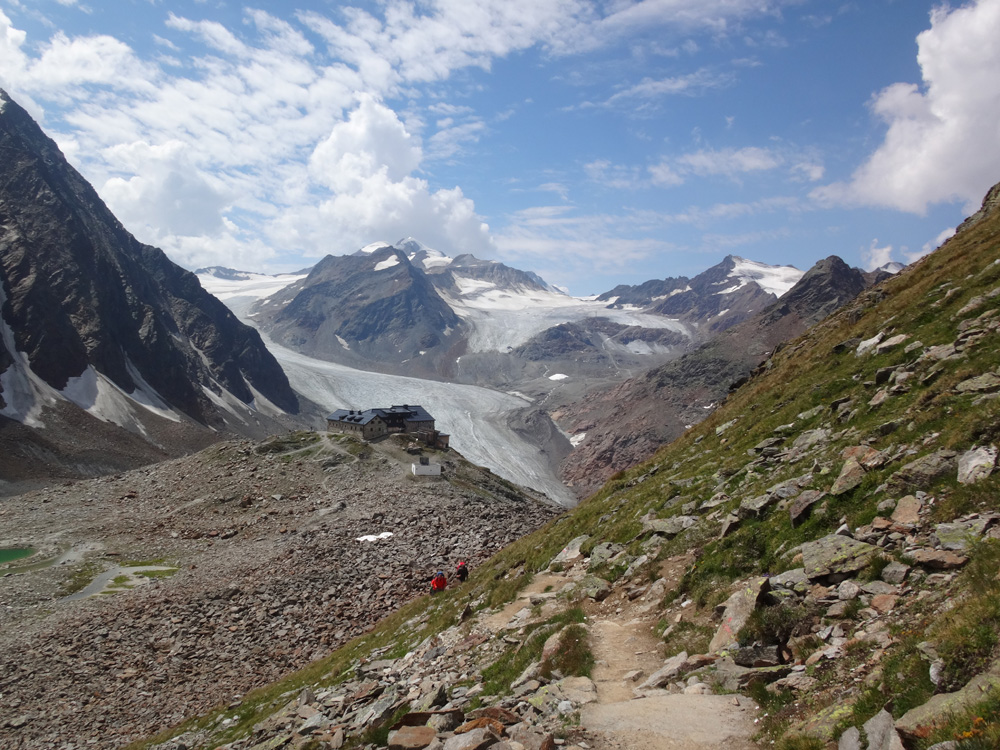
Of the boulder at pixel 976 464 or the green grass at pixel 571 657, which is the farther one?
the green grass at pixel 571 657

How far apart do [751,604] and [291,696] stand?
20.2 meters

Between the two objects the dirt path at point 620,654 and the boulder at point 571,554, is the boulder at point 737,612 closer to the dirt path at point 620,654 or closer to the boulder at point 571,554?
the dirt path at point 620,654

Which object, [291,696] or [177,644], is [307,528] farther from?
[291,696]

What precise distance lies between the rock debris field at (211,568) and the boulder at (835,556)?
28257mm

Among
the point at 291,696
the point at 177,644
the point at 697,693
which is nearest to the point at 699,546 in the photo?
the point at 697,693

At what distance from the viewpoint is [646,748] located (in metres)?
9.56

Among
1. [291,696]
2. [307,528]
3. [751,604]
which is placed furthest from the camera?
[307,528]

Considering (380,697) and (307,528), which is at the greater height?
(380,697)

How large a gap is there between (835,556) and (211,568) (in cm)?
4912

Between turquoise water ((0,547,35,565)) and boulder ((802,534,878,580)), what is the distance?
221 feet

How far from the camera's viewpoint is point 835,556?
1180 centimetres

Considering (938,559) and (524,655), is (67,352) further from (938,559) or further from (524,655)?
(938,559)

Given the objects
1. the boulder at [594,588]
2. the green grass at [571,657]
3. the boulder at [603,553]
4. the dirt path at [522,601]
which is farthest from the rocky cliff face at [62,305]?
the green grass at [571,657]

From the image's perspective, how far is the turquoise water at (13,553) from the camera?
2138 inches
